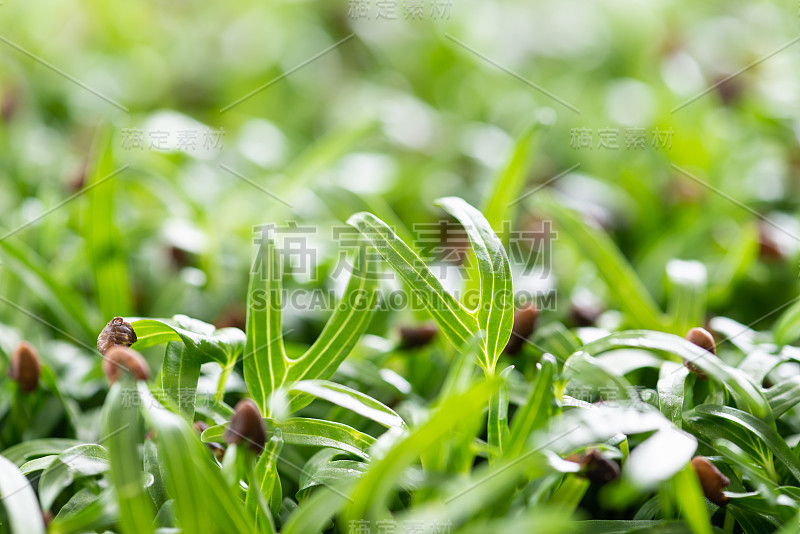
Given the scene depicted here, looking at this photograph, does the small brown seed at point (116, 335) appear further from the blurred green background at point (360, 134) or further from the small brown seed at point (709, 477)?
the small brown seed at point (709, 477)

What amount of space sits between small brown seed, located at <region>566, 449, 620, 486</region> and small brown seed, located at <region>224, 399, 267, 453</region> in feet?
0.82

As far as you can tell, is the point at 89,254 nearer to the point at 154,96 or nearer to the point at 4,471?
the point at 4,471

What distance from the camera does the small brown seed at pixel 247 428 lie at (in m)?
0.49

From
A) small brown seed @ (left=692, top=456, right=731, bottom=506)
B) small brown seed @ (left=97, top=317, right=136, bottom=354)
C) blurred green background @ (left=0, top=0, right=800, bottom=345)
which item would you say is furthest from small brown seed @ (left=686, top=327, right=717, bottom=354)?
small brown seed @ (left=97, top=317, right=136, bottom=354)

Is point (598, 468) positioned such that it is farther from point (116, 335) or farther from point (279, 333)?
point (116, 335)

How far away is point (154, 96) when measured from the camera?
1399mm

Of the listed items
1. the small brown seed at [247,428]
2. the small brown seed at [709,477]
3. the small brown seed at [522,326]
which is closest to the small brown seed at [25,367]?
the small brown seed at [247,428]

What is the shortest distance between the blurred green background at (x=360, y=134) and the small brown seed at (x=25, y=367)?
15 centimetres

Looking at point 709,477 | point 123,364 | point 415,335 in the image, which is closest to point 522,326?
point 415,335

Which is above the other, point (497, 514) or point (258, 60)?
point (258, 60)

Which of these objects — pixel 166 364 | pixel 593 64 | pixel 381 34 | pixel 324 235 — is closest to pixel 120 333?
pixel 166 364

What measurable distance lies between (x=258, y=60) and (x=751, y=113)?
102 cm

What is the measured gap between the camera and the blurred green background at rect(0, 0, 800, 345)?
90 centimetres

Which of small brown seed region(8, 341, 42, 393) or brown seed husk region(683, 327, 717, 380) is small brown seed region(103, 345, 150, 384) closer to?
small brown seed region(8, 341, 42, 393)
